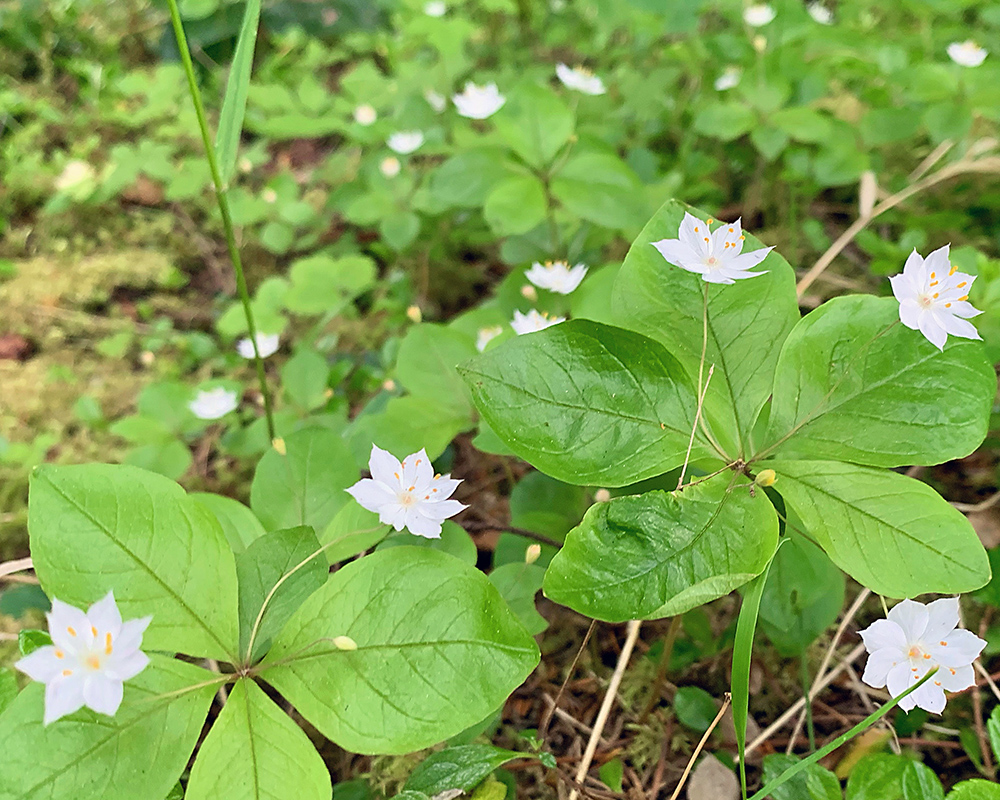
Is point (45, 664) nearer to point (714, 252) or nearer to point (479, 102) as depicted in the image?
point (714, 252)

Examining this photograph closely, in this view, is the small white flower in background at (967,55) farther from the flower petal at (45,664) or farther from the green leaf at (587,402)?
the flower petal at (45,664)

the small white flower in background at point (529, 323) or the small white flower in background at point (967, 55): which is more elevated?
the small white flower in background at point (967, 55)

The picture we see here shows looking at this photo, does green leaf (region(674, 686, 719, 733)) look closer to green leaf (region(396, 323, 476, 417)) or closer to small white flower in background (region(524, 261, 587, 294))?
green leaf (region(396, 323, 476, 417))

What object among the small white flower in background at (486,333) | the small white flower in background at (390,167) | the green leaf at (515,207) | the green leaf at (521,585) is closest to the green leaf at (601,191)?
the green leaf at (515,207)

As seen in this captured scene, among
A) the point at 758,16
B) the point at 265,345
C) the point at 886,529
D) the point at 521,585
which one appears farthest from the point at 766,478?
the point at 758,16

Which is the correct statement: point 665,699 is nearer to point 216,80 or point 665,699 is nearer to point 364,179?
point 364,179
